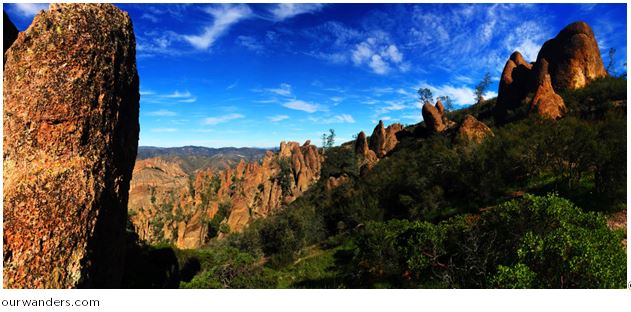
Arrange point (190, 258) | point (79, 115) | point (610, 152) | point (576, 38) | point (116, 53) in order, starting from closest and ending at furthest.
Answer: point (79, 115), point (116, 53), point (610, 152), point (190, 258), point (576, 38)

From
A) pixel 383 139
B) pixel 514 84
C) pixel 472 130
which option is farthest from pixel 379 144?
Answer: pixel 472 130

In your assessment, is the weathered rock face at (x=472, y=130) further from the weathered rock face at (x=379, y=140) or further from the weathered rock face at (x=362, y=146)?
the weathered rock face at (x=362, y=146)

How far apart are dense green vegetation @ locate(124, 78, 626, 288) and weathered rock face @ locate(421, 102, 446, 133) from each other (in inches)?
513

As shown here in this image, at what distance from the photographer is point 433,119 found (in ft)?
214

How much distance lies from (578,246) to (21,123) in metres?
13.9

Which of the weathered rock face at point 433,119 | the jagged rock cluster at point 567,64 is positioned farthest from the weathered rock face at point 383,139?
the jagged rock cluster at point 567,64

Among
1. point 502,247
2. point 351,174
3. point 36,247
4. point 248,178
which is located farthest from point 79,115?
point 248,178

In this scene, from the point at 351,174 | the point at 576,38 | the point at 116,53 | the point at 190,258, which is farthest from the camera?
the point at 351,174

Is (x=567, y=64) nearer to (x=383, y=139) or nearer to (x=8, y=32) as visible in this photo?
(x=383, y=139)

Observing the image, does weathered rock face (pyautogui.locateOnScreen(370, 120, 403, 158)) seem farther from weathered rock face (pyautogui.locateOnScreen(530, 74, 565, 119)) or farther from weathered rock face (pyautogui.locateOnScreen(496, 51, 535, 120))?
weathered rock face (pyautogui.locateOnScreen(530, 74, 565, 119))

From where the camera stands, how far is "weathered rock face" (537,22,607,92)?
5306 centimetres

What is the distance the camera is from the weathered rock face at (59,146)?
7.11m

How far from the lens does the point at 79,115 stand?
299 inches
